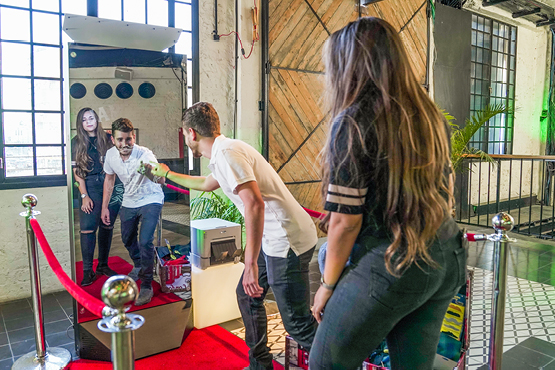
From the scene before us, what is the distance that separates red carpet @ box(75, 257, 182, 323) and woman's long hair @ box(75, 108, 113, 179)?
24.3 inches

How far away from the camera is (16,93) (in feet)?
13.0

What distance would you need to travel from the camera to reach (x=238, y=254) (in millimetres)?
3582

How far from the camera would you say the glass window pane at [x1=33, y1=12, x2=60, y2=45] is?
399cm

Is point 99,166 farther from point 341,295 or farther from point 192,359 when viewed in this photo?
point 341,295

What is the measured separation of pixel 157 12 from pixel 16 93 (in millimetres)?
1563

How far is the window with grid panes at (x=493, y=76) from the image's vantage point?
877 cm

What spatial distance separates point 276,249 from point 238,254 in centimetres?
155

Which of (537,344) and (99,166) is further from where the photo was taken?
(537,344)

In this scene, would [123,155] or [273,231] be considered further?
[123,155]

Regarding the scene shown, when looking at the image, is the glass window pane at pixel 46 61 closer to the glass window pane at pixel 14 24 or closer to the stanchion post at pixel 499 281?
the glass window pane at pixel 14 24

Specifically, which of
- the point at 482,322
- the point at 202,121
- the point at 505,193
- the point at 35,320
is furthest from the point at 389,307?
the point at 505,193

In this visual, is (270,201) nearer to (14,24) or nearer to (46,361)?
(46,361)

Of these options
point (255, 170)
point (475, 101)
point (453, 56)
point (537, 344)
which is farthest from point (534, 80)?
point (255, 170)

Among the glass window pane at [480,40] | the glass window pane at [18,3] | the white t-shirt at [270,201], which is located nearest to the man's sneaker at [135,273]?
the white t-shirt at [270,201]
